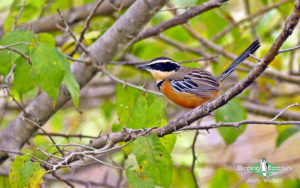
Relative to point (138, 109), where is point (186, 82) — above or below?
above

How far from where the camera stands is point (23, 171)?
102 inches

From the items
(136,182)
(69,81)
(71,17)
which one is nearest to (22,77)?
(69,81)

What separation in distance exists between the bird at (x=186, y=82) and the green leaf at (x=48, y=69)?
5.00ft

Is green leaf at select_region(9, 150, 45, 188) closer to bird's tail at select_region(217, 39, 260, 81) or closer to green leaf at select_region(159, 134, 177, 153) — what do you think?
green leaf at select_region(159, 134, 177, 153)

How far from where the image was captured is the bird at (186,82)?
12.5 ft

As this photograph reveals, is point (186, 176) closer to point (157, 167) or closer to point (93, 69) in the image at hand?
point (93, 69)

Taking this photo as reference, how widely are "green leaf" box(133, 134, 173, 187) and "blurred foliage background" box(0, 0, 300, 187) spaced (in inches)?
16.5

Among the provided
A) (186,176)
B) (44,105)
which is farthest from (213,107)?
(186,176)

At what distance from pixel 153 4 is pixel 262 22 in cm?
327

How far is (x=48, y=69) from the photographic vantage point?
2594 millimetres

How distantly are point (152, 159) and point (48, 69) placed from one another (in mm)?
880

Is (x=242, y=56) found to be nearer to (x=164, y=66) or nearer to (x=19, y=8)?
(x=164, y=66)

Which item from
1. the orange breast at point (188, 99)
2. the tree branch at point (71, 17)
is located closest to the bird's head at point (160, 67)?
the orange breast at point (188, 99)

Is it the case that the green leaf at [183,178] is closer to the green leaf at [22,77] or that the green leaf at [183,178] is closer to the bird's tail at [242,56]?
the bird's tail at [242,56]
